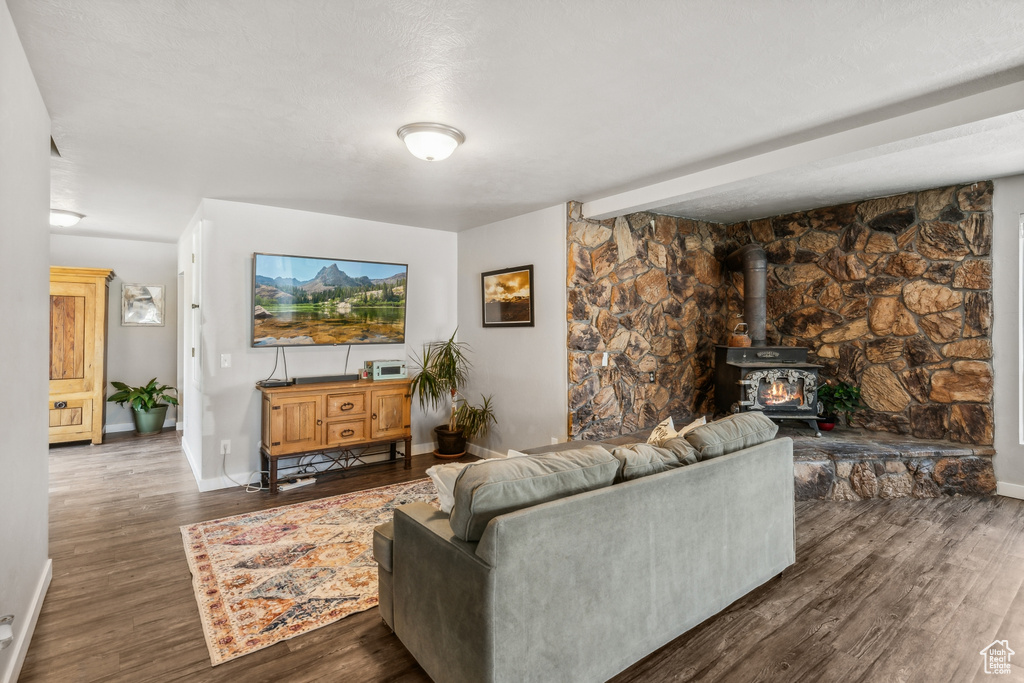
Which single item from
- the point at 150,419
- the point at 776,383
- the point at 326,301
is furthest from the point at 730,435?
the point at 150,419

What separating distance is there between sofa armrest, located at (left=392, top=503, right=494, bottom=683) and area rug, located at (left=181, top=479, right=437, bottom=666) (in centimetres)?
61

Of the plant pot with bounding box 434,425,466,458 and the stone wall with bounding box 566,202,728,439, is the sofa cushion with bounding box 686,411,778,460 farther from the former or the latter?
the plant pot with bounding box 434,425,466,458

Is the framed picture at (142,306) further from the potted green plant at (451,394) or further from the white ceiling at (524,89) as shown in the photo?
the potted green plant at (451,394)

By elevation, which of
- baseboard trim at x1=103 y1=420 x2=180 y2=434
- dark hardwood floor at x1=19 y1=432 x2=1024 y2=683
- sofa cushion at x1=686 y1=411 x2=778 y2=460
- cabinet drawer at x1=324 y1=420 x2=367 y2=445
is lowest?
dark hardwood floor at x1=19 y1=432 x2=1024 y2=683

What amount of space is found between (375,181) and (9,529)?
9.21 ft

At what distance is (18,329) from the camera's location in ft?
6.59

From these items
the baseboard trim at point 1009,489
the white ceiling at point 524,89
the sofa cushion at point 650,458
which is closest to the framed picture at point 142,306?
the white ceiling at point 524,89

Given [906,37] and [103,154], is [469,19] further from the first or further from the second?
[103,154]

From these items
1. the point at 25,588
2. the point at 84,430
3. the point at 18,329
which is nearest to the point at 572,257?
the point at 18,329

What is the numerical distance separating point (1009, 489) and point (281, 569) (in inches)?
207

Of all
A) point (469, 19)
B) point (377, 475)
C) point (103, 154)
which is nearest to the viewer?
point (469, 19)

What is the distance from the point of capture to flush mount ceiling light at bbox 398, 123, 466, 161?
2723mm

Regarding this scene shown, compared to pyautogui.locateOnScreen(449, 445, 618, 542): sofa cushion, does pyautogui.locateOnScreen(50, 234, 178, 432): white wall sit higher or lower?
higher

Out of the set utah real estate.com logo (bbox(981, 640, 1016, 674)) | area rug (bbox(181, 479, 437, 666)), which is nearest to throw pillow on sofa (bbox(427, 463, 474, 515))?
area rug (bbox(181, 479, 437, 666))
